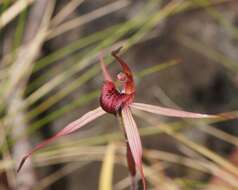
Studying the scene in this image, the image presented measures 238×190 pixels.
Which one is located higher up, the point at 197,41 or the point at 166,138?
the point at 197,41

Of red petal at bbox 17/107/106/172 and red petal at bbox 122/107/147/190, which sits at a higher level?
red petal at bbox 17/107/106/172

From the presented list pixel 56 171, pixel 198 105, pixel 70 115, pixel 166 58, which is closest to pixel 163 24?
pixel 166 58

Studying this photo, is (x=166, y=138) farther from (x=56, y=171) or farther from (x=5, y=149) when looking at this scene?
(x=5, y=149)

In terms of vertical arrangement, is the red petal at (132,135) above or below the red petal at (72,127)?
below

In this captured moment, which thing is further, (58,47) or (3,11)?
(58,47)

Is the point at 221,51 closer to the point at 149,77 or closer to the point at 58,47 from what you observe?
the point at 149,77

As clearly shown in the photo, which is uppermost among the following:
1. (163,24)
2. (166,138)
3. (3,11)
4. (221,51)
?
(3,11)

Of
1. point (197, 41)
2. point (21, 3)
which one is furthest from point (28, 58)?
point (197, 41)

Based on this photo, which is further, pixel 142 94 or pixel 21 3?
pixel 142 94

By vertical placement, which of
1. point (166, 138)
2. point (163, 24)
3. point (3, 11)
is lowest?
point (166, 138)
